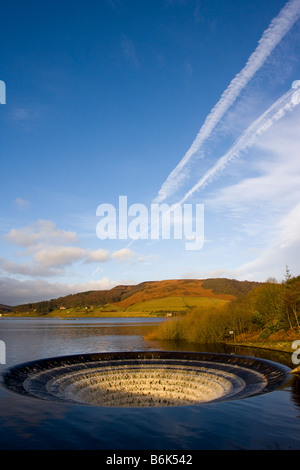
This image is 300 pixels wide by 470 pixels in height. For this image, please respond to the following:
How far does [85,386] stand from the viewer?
106ft

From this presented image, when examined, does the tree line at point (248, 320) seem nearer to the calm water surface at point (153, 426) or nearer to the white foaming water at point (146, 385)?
the white foaming water at point (146, 385)

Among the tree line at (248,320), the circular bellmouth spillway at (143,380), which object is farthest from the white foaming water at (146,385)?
the tree line at (248,320)

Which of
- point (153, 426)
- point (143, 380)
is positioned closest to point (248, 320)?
point (143, 380)

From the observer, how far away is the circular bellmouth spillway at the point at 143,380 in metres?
29.2

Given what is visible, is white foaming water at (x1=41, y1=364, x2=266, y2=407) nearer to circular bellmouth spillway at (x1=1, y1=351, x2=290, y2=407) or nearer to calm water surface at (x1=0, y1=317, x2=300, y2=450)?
circular bellmouth spillway at (x1=1, y1=351, x2=290, y2=407)

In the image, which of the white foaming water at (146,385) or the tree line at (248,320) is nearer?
the white foaming water at (146,385)

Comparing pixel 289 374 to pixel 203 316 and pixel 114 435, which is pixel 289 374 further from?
pixel 203 316

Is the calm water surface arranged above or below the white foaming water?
above

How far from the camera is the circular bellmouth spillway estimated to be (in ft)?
95.9

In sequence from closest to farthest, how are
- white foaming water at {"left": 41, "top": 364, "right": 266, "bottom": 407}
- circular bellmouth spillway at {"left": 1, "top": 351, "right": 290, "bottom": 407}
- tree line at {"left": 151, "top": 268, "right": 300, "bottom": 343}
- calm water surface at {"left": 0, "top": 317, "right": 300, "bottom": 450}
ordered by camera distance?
calm water surface at {"left": 0, "top": 317, "right": 300, "bottom": 450}, circular bellmouth spillway at {"left": 1, "top": 351, "right": 290, "bottom": 407}, white foaming water at {"left": 41, "top": 364, "right": 266, "bottom": 407}, tree line at {"left": 151, "top": 268, "right": 300, "bottom": 343}

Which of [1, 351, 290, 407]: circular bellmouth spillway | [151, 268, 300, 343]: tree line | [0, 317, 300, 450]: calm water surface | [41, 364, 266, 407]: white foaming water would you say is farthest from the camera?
[151, 268, 300, 343]: tree line

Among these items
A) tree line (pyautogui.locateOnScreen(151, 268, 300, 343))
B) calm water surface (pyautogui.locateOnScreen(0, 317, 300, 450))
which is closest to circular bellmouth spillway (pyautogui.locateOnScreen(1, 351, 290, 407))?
calm water surface (pyautogui.locateOnScreen(0, 317, 300, 450))

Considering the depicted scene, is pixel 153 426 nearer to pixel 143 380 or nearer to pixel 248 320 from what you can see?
pixel 143 380

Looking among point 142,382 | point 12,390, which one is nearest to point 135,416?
point 12,390
